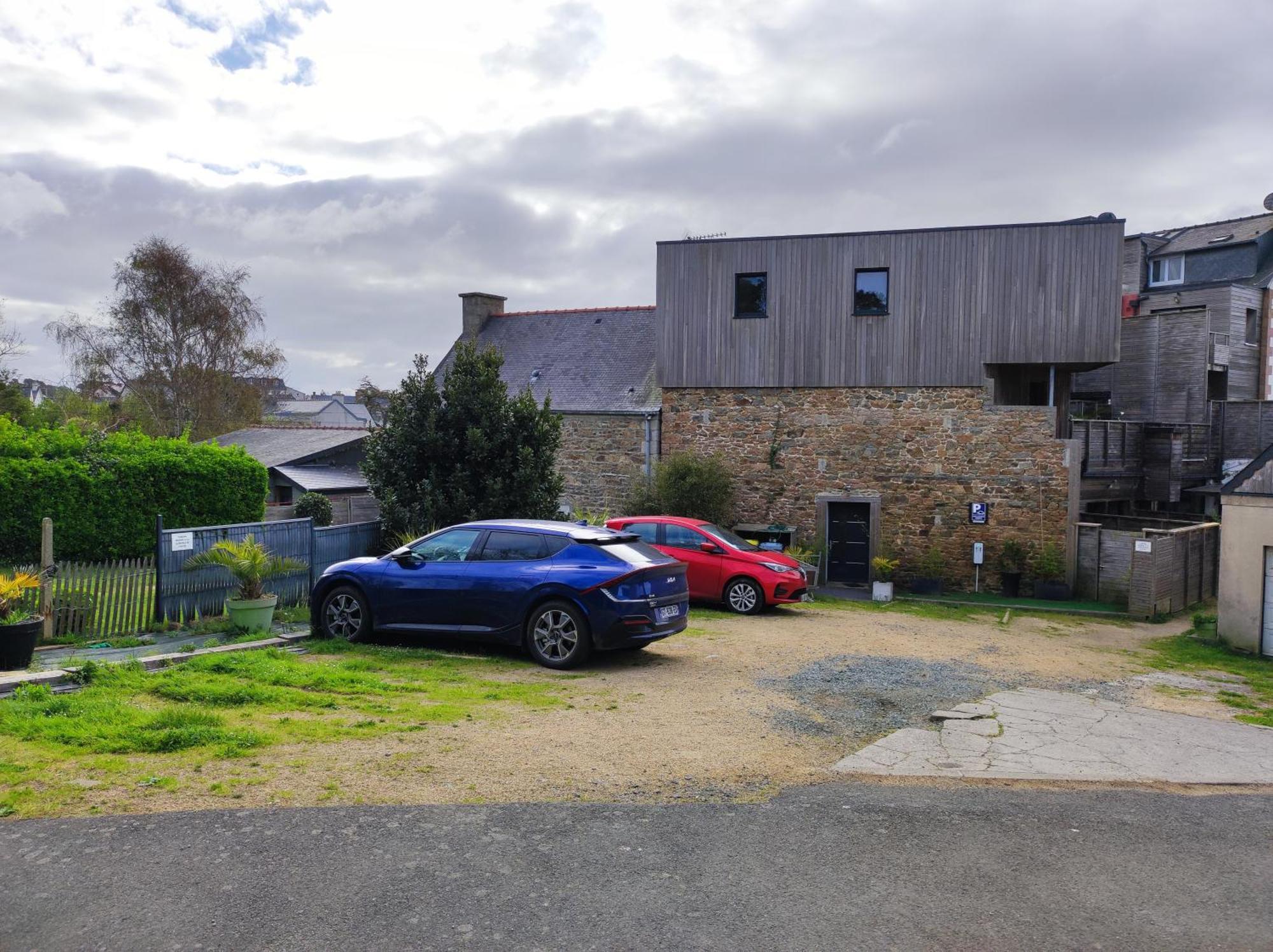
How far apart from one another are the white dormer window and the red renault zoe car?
3050cm

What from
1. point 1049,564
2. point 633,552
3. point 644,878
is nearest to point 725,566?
point 633,552

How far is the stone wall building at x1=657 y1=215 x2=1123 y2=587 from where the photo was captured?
20719 mm

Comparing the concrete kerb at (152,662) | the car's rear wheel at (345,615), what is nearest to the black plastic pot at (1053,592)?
the car's rear wheel at (345,615)

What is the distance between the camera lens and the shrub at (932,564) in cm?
2155

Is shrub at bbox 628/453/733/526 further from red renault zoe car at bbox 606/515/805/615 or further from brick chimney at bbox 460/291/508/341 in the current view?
brick chimney at bbox 460/291/508/341

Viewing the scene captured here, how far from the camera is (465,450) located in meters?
17.9

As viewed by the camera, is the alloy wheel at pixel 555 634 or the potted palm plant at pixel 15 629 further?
the alloy wheel at pixel 555 634

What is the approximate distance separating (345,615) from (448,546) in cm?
154

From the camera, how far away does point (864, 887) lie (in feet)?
16.9

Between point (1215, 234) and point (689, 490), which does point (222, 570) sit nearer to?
point (689, 490)

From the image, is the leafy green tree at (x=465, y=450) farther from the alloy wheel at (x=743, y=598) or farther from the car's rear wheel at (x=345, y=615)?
the car's rear wheel at (x=345, y=615)

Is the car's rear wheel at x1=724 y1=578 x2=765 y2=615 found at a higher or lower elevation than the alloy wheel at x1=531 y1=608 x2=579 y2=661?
lower

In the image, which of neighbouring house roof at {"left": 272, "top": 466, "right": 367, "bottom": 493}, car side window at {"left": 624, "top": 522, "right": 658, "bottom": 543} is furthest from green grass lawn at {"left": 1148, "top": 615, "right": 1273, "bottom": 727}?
neighbouring house roof at {"left": 272, "top": 466, "right": 367, "bottom": 493}

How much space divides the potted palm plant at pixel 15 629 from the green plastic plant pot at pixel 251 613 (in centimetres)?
239
